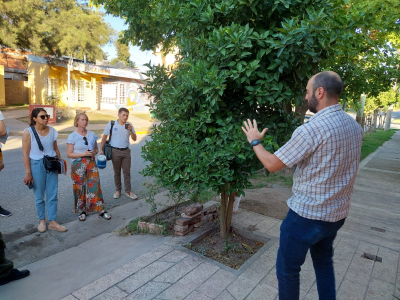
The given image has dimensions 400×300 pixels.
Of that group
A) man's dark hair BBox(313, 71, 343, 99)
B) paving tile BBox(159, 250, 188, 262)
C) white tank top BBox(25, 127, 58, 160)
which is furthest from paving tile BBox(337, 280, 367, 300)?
white tank top BBox(25, 127, 58, 160)

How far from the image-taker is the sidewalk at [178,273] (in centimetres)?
276

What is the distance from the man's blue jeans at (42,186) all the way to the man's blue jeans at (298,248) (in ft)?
11.3

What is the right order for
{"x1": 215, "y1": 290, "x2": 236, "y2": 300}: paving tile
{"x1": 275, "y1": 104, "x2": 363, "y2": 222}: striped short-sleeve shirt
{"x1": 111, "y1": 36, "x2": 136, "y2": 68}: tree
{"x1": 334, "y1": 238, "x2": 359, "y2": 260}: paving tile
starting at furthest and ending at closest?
1. {"x1": 111, "y1": 36, "x2": 136, "y2": 68}: tree
2. {"x1": 334, "y1": 238, "x2": 359, "y2": 260}: paving tile
3. {"x1": 215, "y1": 290, "x2": 236, "y2": 300}: paving tile
4. {"x1": 275, "y1": 104, "x2": 363, "y2": 222}: striped short-sleeve shirt

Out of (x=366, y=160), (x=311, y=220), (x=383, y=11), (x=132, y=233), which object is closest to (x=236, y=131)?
(x=311, y=220)

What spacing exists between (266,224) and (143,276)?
2.17m

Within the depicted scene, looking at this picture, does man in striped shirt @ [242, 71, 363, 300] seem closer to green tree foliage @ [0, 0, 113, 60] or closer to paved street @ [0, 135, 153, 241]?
paved street @ [0, 135, 153, 241]

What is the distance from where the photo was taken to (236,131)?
9.39ft

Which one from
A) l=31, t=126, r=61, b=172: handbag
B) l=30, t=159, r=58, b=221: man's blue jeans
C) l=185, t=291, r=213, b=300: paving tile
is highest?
l=31, t=126, r=61, b=172: handbag

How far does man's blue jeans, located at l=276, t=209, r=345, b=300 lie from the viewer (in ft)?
6.83

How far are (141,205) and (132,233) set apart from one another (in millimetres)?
1429

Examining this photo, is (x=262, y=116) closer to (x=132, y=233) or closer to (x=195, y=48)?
(x=195, y=48)

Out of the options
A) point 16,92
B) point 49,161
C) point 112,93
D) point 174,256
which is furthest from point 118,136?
point 16,92

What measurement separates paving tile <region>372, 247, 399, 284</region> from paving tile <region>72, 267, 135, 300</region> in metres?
2.68

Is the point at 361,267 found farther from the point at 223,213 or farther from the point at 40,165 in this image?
the point at 40,165
